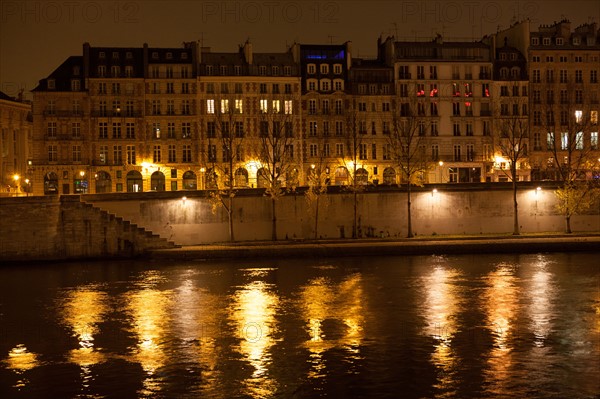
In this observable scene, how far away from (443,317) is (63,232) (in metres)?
30.2

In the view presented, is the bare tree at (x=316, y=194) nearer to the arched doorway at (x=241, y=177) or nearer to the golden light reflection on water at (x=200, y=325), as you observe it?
the golden light reflection on water at (x=200, y=325)

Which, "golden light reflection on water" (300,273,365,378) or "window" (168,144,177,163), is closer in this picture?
"golden light reflection on water" (300,273,365,378)

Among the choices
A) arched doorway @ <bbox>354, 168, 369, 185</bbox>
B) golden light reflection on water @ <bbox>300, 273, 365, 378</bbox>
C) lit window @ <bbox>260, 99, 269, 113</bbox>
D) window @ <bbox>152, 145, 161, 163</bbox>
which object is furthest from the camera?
lit window @ <bbox>260, 99, 269, 113</bbox>

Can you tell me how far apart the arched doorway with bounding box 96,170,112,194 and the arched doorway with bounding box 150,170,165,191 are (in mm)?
3784

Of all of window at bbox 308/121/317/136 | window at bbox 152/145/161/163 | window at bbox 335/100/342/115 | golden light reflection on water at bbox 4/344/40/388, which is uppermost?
window at bbox 335/100/342/115

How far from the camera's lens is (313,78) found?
3226 inches

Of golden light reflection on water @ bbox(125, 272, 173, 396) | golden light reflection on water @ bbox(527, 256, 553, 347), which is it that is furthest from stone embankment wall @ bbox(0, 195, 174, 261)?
golden light reflection on water @ bbox(527, 256, 553, 347)

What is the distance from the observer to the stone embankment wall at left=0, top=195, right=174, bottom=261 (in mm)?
53094

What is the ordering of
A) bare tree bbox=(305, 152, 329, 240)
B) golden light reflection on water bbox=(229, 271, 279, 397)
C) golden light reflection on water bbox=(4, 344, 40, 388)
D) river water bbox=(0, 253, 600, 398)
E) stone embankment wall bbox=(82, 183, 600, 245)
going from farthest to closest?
bare tree bbox=(305, 152, 329, 240) < stone embankment wall bbox=(82, 183, 600, 245) < golden light reflection on water bbox=(4, 344, 40, 388) < golden light reflection on water bbox=(229, 271, 279, 397) < river water bbox=(0, 253, 600, 398)

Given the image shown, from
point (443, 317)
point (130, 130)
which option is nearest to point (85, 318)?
point (443, 317)

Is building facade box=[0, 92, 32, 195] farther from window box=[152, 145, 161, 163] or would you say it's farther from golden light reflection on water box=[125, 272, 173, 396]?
golden light reflection on water box=[125, 272, 173, 396]

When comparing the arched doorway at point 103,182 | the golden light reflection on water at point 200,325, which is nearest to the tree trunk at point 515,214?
the golden light reflection on water at point 200,325

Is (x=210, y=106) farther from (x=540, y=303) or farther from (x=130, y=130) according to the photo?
(x=540, y=303)

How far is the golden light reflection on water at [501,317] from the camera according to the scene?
23.4 m
